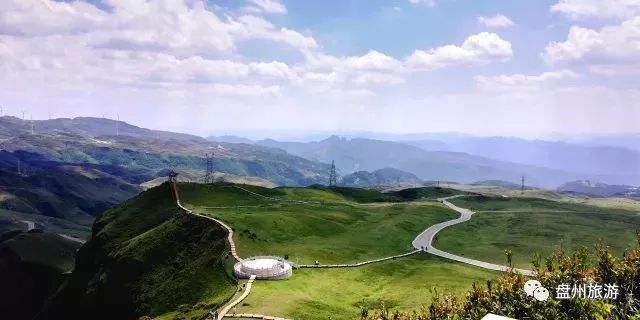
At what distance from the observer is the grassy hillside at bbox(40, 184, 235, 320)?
117 metres

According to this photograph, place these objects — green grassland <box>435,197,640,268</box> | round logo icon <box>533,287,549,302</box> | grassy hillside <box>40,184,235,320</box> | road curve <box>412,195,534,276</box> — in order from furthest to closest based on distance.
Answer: green grassland <box>435,197,640,268</box>, road curve <box>412,195,534,276</box>, grassy hillside <box>40,184,235,320</box>, round logo icon <box>533,287,549,302</box>

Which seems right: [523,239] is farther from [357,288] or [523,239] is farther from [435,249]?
[357,288]

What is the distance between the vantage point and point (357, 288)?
361 ft

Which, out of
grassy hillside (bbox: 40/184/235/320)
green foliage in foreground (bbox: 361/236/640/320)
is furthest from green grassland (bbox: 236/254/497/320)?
green foliage in foreground (bbox: 361/236/640/320)

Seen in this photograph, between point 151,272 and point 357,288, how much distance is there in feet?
210

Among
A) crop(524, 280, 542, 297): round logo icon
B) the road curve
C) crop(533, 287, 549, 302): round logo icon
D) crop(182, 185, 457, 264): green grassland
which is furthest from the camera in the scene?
crop(182, 185, 457, 264): green grassland

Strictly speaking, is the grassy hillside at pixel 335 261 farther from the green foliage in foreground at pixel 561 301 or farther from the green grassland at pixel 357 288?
the green foliage in foreground at pixel 561 301

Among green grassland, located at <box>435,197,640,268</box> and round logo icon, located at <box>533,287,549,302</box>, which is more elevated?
round logo icon, located at <box>533,287,549,302</box>

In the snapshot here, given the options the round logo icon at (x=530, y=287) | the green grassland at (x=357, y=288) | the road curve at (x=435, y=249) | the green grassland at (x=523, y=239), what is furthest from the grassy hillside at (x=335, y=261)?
the round logo icon at (x=530, y=287)

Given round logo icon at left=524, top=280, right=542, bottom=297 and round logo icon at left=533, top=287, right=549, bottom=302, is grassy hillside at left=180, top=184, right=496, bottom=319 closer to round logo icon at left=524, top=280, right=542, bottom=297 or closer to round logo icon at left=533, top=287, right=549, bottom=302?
round logo icon at left=524, top=280, right=542, bottom=297

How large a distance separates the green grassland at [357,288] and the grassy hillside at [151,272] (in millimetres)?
13507

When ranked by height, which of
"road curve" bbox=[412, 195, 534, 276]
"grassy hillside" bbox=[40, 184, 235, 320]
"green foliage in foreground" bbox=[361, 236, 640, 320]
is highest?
"green foliage in foreground" bbox=[361, 236, 640, 320]

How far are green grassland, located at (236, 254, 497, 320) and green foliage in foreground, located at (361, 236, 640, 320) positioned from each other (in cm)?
2763

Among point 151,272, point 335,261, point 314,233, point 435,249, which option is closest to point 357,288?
point 335,261
